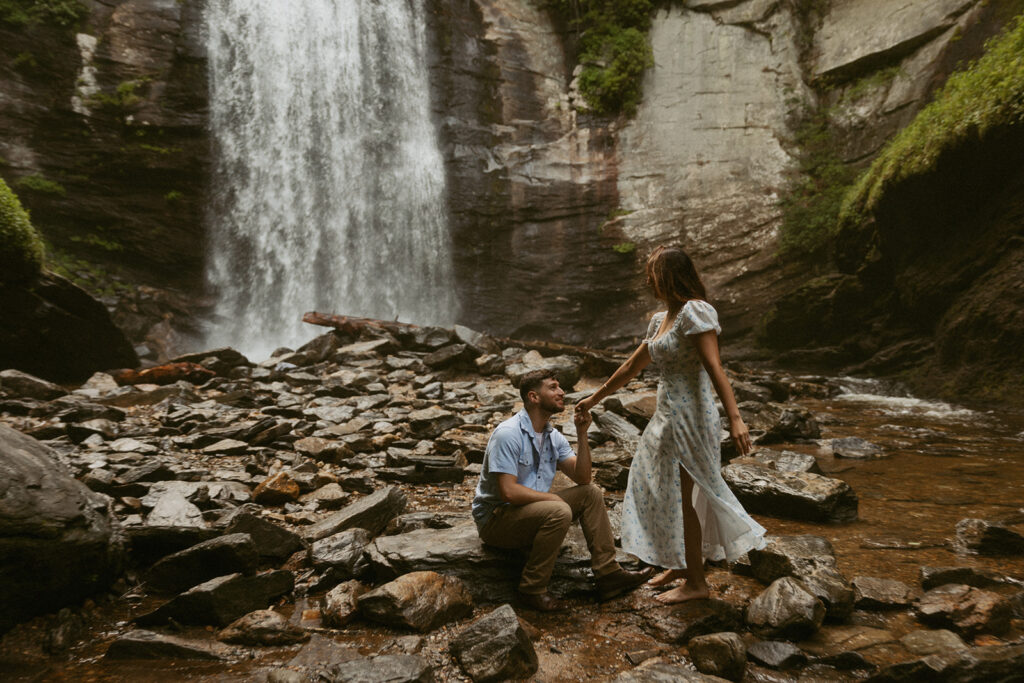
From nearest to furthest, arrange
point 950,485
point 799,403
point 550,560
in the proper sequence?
point 550,560 → point 950,485 → point 799,403

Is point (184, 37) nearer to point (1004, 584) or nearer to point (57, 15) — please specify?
point (57, 15)

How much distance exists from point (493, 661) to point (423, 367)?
334 inches

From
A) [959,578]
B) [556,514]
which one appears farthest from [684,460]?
[959,578]

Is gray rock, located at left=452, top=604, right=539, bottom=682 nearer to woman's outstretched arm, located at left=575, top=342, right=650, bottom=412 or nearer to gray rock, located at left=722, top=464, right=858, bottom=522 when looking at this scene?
woman's outstretched arm, located at left=575, top=342, right=650, bottom=412

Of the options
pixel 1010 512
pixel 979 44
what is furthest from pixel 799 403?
pixel 979 44

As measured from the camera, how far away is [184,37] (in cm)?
1586

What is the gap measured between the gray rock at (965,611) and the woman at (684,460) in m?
0.82

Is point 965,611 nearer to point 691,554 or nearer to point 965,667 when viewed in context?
point 965,667

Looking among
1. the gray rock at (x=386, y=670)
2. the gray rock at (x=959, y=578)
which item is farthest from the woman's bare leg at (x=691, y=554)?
the gray rock at (x=386, y=670)

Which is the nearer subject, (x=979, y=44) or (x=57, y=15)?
(x=979, y=44)

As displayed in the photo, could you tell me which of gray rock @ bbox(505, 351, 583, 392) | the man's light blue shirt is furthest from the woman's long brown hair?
gray rock @ bbox(505, 351, 583, 392)

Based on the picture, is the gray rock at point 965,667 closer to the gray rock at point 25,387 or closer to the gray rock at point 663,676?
the gray rock at point 663,676

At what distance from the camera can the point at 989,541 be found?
320 centimetres

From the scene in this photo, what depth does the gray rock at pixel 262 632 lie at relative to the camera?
2350 mm
